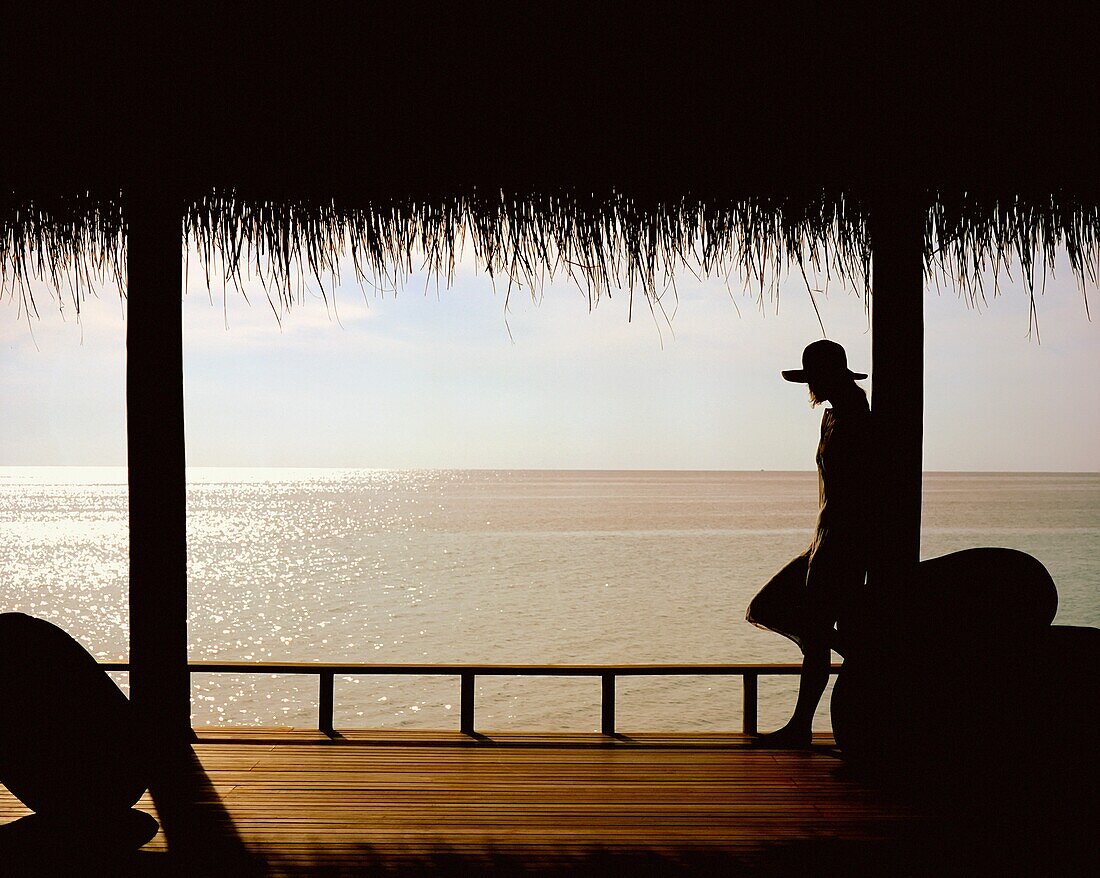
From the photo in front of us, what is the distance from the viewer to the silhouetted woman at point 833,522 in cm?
247

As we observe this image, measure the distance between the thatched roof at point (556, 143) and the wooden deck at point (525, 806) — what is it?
1398mm

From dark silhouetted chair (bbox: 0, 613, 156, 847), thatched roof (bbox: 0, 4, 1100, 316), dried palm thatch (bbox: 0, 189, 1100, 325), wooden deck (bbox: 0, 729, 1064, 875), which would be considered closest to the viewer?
dark silhouetted chair (bbox: 0, 613, 156, 847)

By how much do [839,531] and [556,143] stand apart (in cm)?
134

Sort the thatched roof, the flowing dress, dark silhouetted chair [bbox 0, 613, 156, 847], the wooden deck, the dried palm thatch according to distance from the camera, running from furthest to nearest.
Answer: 1. the dried palm thatch
2. the flowing dress
3. the thatched roof
4. the wooden deck
5. dark silhouetted chair [bbox 0, 613, 156, 847]

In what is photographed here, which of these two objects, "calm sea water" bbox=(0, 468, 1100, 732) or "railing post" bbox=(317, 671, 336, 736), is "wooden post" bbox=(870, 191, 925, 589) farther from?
"calm sea water" bbox=(0, 468, 1100, 732)

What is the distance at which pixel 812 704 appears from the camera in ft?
8.45

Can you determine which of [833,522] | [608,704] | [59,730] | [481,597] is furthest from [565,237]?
[481,597]

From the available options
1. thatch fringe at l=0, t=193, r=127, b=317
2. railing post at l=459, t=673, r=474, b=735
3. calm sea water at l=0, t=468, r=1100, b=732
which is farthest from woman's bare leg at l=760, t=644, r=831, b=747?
calm sea water at l=0, t=468, r=1100, b=732

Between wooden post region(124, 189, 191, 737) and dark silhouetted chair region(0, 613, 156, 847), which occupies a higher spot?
wooden post region(124, 189, 191, 737)

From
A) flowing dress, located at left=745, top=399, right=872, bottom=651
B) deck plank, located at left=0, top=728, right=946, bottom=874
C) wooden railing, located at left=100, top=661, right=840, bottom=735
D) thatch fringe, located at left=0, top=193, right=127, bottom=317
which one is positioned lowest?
deck plank, located at left=0, top=728, right=946, bottom=874

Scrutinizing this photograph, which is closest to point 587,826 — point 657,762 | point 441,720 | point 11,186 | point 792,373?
point 657,762

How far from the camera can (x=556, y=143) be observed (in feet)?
8.71

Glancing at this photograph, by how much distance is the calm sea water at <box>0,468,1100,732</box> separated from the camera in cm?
1347

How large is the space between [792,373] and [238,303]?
5.83ft
